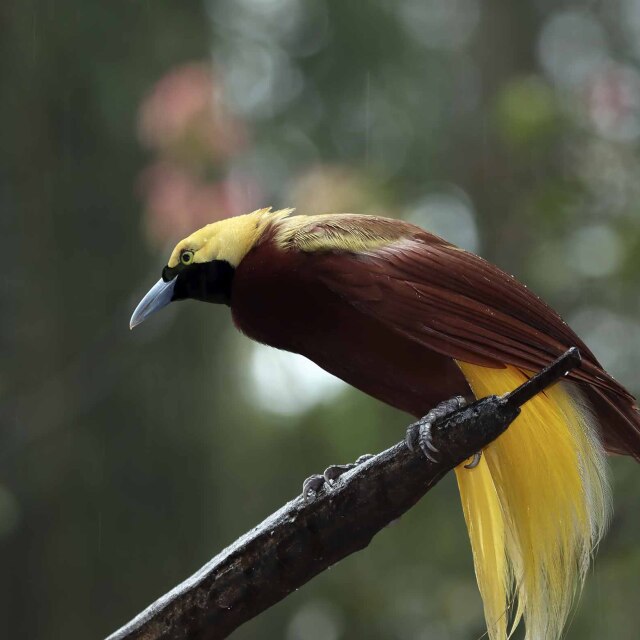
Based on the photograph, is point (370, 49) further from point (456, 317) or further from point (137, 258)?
point (456, 317)

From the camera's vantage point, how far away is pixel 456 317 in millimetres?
1956

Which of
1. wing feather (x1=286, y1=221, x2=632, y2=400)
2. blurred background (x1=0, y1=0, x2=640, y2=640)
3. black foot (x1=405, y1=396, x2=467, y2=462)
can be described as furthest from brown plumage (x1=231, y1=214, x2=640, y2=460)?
blurred background (x1=0, y1=0, x2=640, y2=640)

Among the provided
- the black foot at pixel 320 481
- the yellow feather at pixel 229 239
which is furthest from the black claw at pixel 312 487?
the yellow feather at pixel 229 239

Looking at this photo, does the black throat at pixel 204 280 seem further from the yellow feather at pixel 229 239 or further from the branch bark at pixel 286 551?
the branch bark at pixel 286 551

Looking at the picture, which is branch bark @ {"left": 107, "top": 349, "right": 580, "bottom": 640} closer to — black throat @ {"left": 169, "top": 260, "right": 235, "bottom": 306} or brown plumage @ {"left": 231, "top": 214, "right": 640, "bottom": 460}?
brown plumage @ {"left": 231, "top": 214, "right": 640, "bottom": 460}

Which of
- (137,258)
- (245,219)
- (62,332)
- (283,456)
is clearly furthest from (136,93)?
(245,219)

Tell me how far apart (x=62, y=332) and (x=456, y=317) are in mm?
2670

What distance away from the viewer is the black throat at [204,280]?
227cm

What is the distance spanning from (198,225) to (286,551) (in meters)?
1.81

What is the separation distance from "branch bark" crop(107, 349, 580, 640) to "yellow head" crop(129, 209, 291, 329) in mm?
530

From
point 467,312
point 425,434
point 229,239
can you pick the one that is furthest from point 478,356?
point 229,239

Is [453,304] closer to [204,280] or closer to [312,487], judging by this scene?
[312,487]

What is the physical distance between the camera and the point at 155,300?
229cm

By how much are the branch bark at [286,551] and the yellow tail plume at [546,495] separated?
230 millimetres
